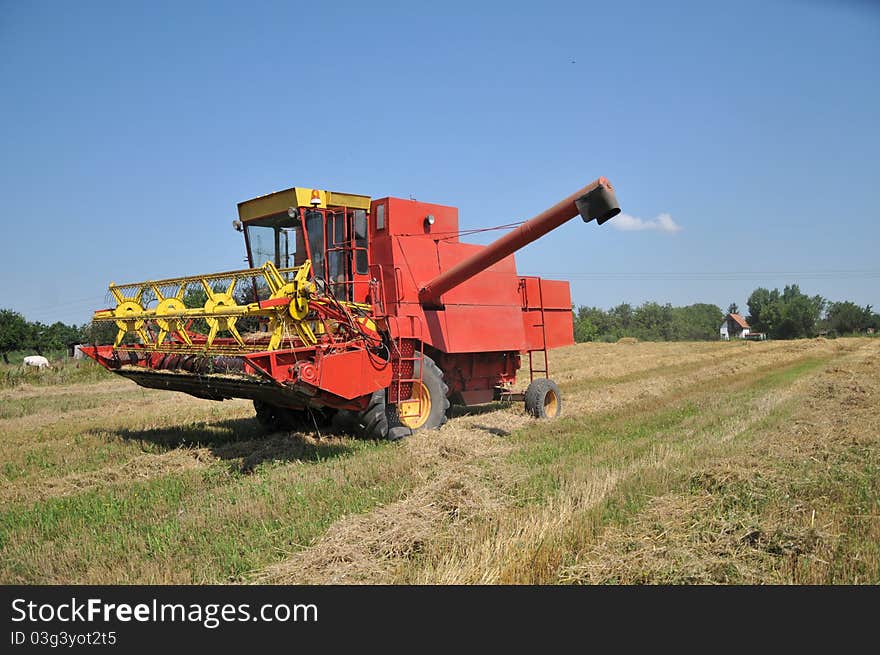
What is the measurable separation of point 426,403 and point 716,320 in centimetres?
8869

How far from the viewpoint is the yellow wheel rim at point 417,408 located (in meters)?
8.46

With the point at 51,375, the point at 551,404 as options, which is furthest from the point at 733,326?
the point at 551,404

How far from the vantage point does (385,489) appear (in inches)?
223

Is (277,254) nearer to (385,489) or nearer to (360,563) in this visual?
(385,489)

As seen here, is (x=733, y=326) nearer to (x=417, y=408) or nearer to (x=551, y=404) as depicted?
(x=551, y=404)

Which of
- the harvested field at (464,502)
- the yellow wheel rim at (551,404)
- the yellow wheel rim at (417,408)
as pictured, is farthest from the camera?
the yellow wheel rim at (551,404)

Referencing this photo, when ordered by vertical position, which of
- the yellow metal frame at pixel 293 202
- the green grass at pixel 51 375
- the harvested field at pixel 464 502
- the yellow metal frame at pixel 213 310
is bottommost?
the harvested field at pixel 464 502

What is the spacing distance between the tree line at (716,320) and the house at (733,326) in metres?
4.72

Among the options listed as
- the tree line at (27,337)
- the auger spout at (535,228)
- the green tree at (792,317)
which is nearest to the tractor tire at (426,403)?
the auger spout at (535,228)

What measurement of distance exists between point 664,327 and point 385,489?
77256 millimetres

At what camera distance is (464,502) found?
506cm

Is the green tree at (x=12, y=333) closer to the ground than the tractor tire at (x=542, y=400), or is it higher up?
higher up

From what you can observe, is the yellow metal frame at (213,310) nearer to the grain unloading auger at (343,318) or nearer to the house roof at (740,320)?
the grain unloading auger at (343,318)

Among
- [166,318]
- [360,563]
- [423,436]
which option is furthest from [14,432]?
[360,563]
